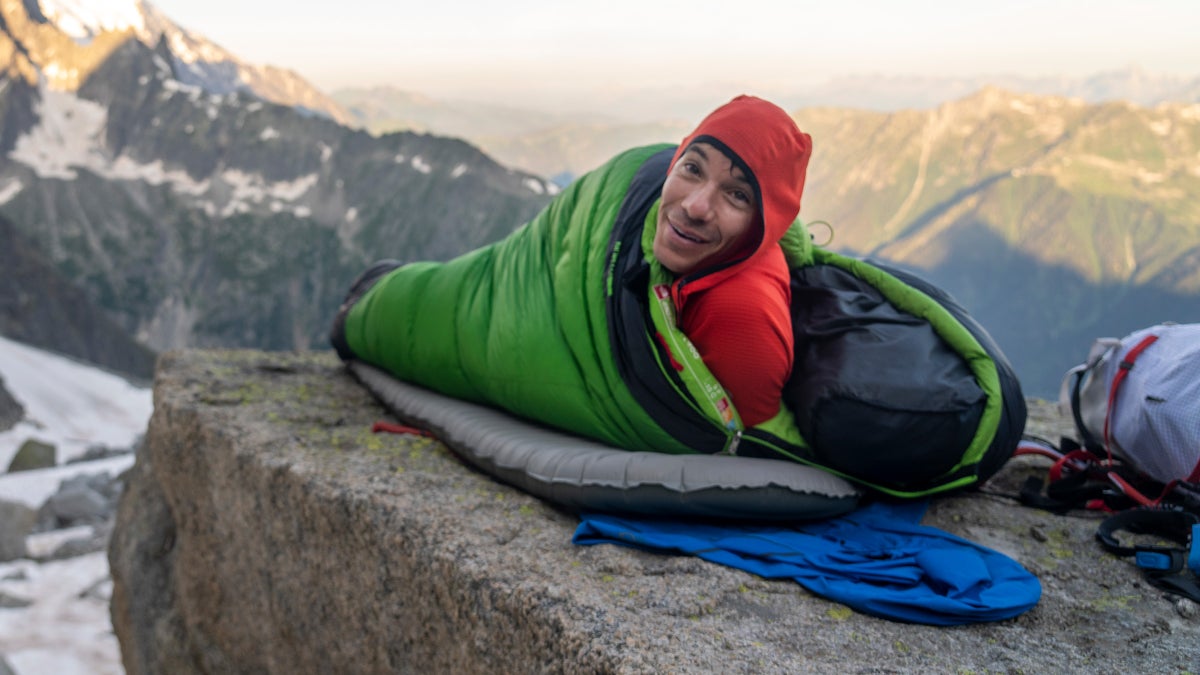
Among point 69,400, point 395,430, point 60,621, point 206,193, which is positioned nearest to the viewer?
point 395,430

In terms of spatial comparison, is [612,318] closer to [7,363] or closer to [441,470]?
[441,470]

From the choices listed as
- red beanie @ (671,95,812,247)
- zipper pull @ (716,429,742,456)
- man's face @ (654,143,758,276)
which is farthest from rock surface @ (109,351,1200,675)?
red beanie @ (671,95,812,247)

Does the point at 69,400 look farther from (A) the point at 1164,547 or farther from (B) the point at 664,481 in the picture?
(A) the point at 1164,547

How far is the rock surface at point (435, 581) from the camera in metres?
2.04

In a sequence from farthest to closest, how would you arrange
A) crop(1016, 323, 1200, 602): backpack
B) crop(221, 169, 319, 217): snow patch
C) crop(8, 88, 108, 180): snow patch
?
crop(221, 169, 319, 217): snow patch < crop(8, 88, 108, 180): snow patch < crop(1016, 323, 1200, 602): backpack

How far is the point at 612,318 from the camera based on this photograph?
3.15m

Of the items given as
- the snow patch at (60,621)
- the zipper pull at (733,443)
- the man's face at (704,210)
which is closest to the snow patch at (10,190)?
the snow patch at (60,621)

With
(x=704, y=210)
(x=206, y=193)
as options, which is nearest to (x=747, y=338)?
(x=704, y=210)

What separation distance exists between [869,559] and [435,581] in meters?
1.41

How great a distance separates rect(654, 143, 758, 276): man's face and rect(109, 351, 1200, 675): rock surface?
3.59ft

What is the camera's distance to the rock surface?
2035 mm

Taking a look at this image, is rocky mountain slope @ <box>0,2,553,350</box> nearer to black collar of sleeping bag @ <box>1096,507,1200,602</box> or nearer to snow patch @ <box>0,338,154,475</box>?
snow patch @ <box>0,338,154,475</box>

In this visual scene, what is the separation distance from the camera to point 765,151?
9.55 feet

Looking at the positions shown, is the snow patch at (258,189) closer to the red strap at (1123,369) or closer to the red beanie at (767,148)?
the red beanie at (767,148)
